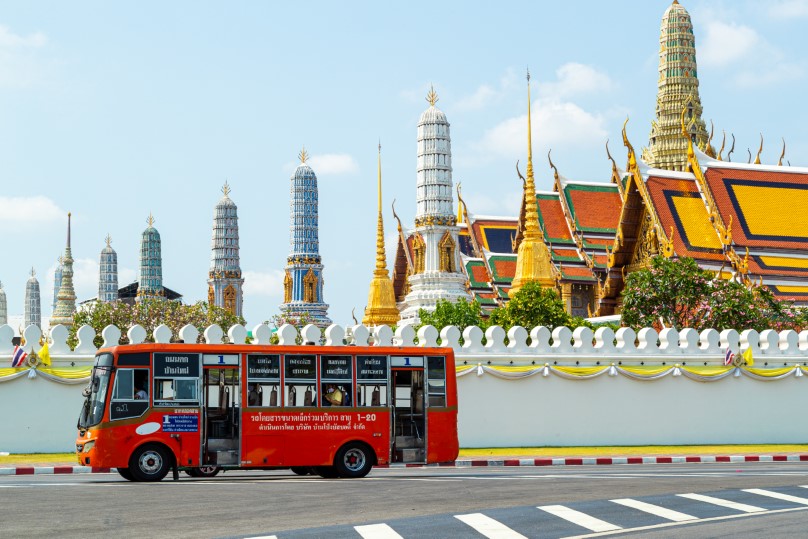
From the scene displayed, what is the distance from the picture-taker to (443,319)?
46094 millimetres

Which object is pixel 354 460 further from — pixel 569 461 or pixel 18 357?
pixel 18 357

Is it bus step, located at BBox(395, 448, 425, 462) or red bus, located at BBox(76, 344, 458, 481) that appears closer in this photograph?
red bus, located at BBox(76, 344, 458, 481)

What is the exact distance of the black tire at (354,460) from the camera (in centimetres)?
2108

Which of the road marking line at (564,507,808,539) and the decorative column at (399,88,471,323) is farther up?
the decorative column at (399,88,471,323)

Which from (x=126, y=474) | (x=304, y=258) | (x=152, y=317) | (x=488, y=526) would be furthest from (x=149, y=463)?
(x=304, y=258)

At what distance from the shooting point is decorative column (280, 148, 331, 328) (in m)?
94.4

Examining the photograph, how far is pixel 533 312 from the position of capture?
4256 cm

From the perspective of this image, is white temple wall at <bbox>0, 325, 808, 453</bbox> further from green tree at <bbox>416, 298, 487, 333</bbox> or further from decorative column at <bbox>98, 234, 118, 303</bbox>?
decorative column at <bbox>98, 234, 118, 303</bbox>

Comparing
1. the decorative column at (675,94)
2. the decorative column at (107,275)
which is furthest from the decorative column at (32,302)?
the decorative column at (675,94)

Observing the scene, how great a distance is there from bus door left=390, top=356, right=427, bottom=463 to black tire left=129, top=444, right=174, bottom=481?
3.67 metres

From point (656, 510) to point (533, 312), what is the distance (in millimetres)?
28346

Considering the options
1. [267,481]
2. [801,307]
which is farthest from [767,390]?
[801,307]

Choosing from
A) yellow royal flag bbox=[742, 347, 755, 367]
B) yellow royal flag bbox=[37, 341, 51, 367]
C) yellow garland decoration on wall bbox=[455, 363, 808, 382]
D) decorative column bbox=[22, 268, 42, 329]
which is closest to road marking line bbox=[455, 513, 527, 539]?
yellow royal flag bbox=[37, 341, 51, 367]

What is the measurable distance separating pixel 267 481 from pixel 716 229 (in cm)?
3493
